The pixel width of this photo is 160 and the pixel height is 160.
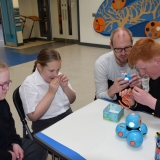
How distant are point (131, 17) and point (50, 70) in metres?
4.99

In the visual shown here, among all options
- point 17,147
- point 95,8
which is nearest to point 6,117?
point 17,147

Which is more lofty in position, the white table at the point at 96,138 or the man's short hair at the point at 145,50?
the man's short hair at the point at 145,50

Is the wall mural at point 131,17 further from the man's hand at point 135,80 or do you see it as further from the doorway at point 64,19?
the man's hand at point 135,80

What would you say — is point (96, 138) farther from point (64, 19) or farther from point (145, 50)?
point (64, 19)

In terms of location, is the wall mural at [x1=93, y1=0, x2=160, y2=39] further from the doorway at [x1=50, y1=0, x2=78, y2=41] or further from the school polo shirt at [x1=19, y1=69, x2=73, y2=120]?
the school polo shirt at [x1=19, y1=69, x2=73, y2=120]

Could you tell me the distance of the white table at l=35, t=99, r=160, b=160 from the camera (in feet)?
3.34

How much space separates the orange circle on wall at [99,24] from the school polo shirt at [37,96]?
17.2 ft

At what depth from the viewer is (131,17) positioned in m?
6.08

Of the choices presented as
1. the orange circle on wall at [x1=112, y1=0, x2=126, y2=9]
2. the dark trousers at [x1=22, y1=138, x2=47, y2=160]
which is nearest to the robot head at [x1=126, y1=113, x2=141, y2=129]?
the dark trousers at [x1=22, y1=138, x2=47, y2=160]

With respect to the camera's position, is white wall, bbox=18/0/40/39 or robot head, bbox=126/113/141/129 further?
white wall, bbox=18/0/40/39

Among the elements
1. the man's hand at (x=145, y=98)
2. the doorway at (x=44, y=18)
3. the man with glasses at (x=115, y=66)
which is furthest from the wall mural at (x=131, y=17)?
the man's hand at (x=145, y=98)

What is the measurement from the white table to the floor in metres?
1.37

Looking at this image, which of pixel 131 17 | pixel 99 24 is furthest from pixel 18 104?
pixel 99 24

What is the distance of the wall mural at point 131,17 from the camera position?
226 inches
